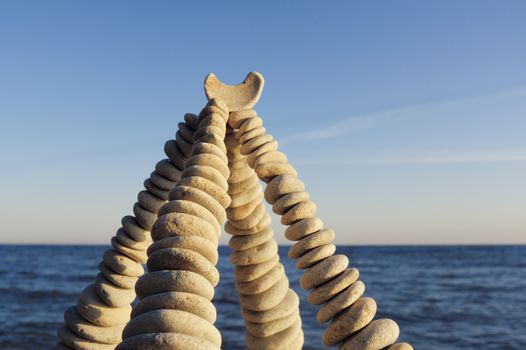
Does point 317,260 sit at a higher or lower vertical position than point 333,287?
higher

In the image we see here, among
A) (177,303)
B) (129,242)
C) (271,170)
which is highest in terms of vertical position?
(271,170)

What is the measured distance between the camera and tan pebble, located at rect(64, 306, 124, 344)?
2236mm

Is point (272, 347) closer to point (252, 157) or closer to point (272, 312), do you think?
point (272, 312)

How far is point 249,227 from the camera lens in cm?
271

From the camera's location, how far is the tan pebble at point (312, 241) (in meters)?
2.04

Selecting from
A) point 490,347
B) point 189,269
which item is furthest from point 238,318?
point 189,269

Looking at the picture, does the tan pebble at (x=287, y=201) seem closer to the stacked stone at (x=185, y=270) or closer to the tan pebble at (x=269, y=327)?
the stacked stone at (x=185, y=270)

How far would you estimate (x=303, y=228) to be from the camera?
207 cm

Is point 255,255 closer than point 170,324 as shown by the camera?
No

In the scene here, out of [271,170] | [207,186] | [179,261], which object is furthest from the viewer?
[271,170]

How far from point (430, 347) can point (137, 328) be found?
794 centimetres

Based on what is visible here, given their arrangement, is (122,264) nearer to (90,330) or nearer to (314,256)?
(90,330)

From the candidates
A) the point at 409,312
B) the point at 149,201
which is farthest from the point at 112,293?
the point at 409,312

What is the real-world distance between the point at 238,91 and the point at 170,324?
1569mm
